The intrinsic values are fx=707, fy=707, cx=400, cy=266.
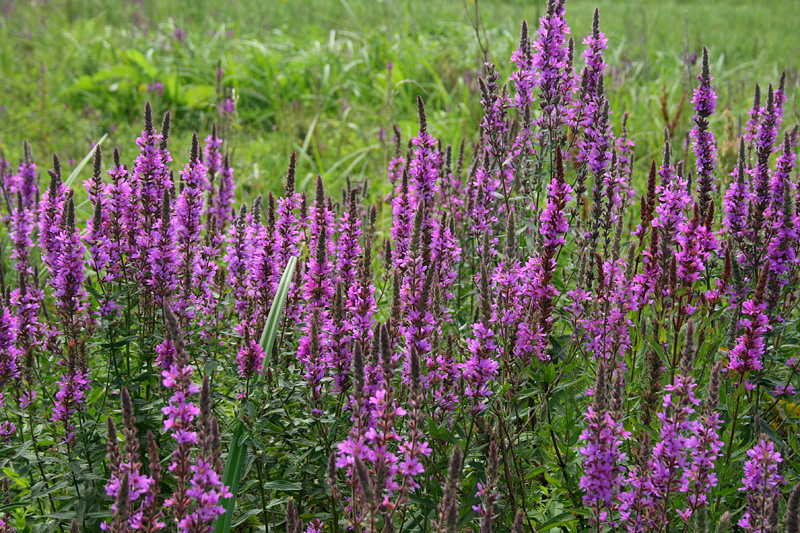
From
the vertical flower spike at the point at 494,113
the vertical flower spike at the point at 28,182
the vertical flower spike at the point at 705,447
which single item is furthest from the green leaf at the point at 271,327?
the vertical flower spike at the point at 28,182

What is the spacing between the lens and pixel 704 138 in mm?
3168

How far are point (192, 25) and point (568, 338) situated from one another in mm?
10730

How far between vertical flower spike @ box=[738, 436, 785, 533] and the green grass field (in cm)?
359

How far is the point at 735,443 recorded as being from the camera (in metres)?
2.53

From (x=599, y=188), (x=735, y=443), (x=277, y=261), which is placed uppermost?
(x=599, y=188)

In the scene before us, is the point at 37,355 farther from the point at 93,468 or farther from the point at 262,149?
the point at 262,149

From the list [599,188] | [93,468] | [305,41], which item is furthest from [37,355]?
[305,41]

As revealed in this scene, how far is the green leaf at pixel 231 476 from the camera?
6.61 ft

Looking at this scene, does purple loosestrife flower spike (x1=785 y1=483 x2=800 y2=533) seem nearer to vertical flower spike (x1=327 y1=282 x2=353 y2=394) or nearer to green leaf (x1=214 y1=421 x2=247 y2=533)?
vertical flower spike (x1=327 y1=282 x2=353 y2=394)

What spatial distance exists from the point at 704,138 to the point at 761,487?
1.79 m

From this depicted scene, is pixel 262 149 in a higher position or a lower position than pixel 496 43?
lower

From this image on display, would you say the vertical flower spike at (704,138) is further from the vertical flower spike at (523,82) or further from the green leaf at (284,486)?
the green leaf at (284,486)

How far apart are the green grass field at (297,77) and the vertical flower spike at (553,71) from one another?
2.28 meters

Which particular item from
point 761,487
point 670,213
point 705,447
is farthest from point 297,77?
point 761,487
